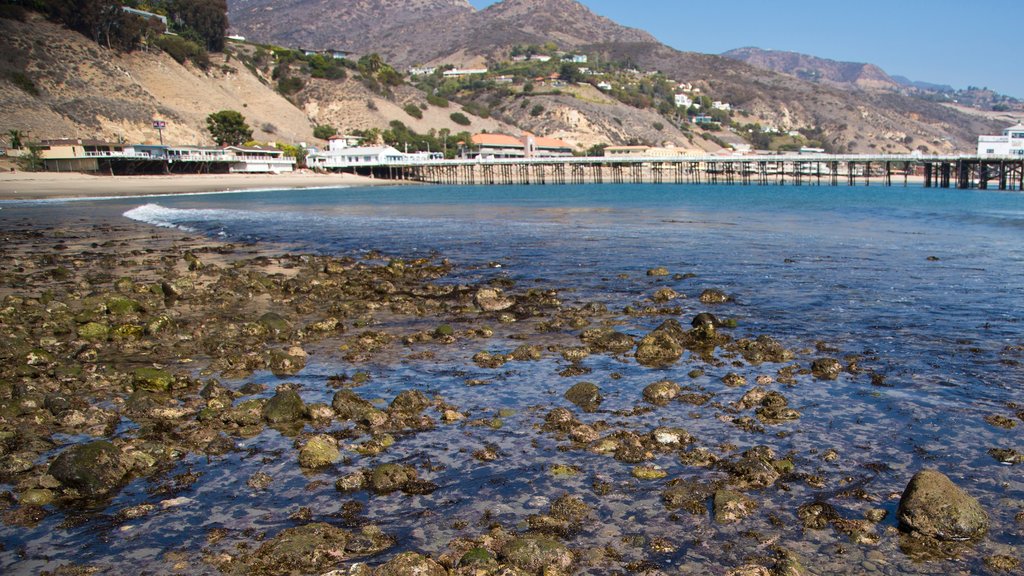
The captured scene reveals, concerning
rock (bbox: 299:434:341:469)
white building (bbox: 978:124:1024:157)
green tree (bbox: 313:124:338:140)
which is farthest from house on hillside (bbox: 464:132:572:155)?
rock (bbox: 299:434:341:469)

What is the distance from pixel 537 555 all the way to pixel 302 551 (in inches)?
77.3

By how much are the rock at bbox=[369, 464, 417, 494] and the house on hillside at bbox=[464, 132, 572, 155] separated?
14824 centimetres

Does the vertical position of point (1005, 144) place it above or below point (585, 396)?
above

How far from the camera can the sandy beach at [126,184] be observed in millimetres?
63656

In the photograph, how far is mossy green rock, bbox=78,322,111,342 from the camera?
521 inches

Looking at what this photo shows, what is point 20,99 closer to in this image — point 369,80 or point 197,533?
point 369,80

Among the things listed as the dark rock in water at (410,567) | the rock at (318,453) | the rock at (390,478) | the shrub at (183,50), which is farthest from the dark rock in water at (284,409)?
the shrub at (183,50)

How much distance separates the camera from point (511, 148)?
164m

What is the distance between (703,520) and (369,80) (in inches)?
6994

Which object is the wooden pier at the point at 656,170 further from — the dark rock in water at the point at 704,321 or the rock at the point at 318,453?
the rock at the point at 318,453

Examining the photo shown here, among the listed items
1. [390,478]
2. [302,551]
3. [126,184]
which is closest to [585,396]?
[390,478]

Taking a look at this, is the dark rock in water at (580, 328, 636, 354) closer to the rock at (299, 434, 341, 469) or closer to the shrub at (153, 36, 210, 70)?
the rock at (299, 434, 341, 469)

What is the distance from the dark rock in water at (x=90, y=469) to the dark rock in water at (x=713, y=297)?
41.9 feet

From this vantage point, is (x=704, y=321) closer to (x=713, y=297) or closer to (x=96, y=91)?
(x=713, y=297)
